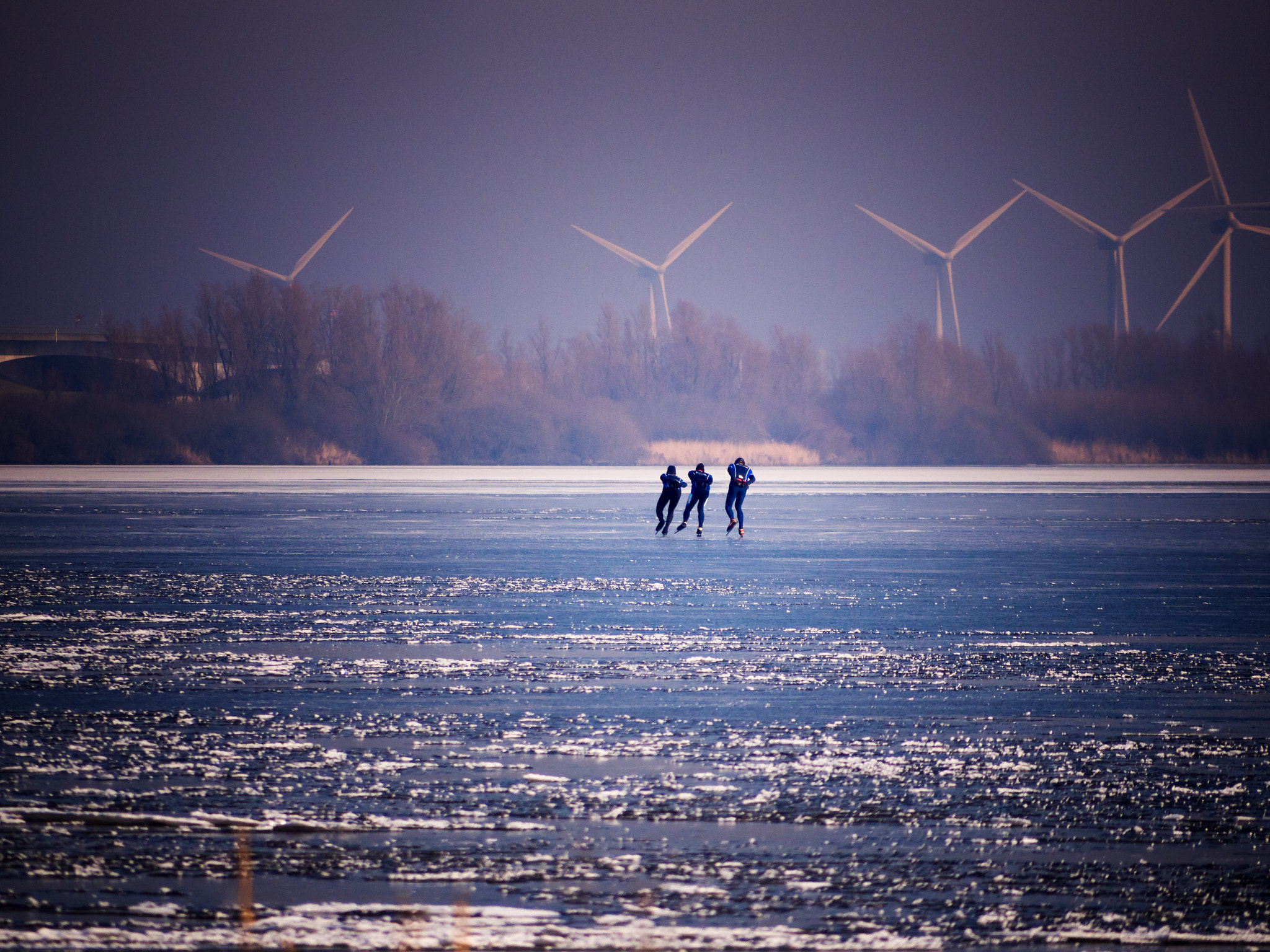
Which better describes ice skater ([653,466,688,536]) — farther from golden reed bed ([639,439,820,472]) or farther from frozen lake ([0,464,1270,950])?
golden reed bed ([639,439,820,472])

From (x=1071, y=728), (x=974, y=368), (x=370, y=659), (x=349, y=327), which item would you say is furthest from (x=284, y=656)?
(x=974, y=368)

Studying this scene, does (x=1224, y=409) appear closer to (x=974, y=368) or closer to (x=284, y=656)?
(x=974, y=368)

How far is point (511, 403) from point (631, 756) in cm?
8789

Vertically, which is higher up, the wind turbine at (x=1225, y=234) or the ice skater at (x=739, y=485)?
the wind turbine at (x=1225, y=234)

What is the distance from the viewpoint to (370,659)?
38.1 feet

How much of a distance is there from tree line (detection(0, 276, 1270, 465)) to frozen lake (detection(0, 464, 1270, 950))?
7111cm

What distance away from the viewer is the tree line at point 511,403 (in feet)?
287

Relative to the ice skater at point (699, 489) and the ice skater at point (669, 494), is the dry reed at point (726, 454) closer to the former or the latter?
the ice skater at point (699, 489)

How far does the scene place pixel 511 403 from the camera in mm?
95188

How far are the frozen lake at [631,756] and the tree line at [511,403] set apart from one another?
2800 inches

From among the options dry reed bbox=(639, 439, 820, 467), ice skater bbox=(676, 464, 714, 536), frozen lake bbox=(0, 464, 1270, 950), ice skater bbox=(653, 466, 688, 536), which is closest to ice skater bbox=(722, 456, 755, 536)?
ice skater bbox=(676, 464, 714, 536)

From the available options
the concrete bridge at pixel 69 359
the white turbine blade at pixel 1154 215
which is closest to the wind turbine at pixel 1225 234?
the white turbine blade at pixel 1154 215

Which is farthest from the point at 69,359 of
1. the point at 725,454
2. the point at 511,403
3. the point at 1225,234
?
the point at 1225,234

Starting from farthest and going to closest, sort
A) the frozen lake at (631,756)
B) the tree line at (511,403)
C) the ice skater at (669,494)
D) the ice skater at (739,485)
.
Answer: the tree line at (511,403) < the ice skater at (669,494) < the ice skater at (739,485) < the frozen lake at (631,756)
